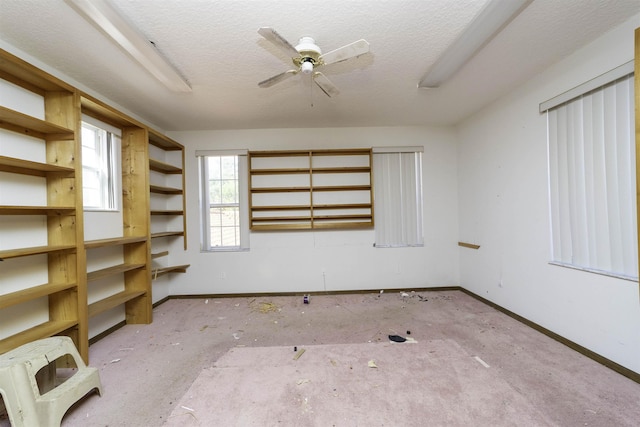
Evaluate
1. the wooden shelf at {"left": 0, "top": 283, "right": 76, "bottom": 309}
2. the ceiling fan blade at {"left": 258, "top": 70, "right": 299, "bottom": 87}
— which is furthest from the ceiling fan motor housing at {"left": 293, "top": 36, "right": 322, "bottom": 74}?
the wooden shelf at {"left": 0, "top": 283, "right": 76, "bottom": 309}

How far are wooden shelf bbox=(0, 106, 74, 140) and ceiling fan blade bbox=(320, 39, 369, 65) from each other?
211 centimetres

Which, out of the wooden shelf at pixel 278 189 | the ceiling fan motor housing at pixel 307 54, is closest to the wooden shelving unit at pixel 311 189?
the wooden shelf at pixel 278 189

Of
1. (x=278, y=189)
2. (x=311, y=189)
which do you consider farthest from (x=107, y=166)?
(x=311, y=189)

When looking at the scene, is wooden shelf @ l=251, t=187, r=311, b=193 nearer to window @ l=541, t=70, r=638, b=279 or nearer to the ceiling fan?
the ceiling fan

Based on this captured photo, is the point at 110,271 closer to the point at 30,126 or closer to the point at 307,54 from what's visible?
the point at 30,126

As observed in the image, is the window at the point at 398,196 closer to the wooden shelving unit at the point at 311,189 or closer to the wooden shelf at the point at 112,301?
the wooden shelving unit at the point at 311,189

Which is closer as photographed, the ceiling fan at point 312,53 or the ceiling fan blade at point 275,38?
the ceiling fan blade at point 275,38

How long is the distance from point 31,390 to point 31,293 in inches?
28.8

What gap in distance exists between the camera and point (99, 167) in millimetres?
2744

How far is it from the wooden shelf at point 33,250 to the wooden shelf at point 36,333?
59 centimetres

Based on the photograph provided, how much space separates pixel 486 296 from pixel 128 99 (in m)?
5.11

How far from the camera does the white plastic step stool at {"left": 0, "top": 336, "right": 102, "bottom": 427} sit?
1322 mm

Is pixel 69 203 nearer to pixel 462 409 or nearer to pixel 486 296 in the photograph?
pixel 462 409

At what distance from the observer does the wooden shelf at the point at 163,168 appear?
3262mm
